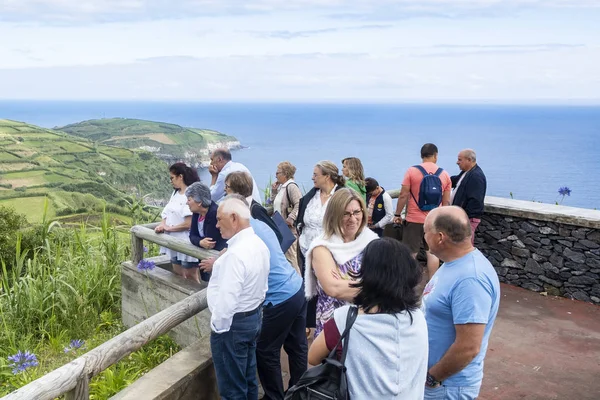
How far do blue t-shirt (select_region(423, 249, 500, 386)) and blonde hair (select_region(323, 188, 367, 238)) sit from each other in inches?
27.9

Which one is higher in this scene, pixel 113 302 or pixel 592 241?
pixel 592 241

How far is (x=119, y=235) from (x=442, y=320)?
19.3ft

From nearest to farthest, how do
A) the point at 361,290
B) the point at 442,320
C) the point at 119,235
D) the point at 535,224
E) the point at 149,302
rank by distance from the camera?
the point at 361,290, the point at 442,320, the point at 149,302, the point at 535,224, the point at 119,235

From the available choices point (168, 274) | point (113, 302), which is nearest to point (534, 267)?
point (168, 274)

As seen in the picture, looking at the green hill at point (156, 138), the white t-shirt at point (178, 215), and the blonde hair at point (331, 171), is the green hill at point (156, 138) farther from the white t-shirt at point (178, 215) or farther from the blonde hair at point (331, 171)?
the blonde hair at point (331, 171)

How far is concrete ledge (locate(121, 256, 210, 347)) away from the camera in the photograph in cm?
486

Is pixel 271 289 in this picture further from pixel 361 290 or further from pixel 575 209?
pixel 575 209

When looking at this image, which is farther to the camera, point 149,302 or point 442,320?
point 149,302

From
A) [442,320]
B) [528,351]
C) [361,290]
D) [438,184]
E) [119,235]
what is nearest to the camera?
[361,290]

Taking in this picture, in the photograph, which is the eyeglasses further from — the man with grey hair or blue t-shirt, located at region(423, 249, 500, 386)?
the man with grey hair

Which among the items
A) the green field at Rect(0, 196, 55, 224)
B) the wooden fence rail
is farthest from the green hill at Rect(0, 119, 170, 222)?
the wooden fence rail

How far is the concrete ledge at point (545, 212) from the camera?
595cm

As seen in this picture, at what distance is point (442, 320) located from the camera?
2514 millimetres

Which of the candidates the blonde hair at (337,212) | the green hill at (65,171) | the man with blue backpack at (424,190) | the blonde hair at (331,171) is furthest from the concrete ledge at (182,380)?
the green hill at (65,171)
